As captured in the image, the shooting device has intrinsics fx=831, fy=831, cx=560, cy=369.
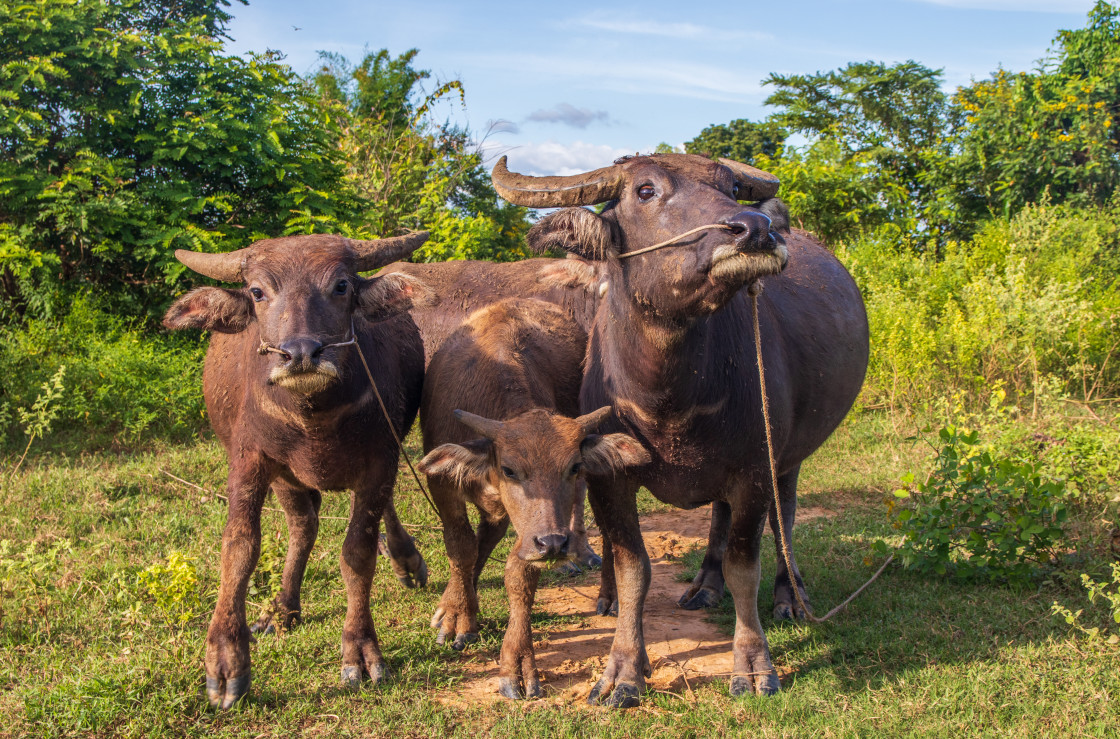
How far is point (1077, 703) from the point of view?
347cm

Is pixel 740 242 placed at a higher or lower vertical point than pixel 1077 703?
higher

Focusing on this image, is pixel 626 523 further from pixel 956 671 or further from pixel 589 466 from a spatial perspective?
pixel 956 671

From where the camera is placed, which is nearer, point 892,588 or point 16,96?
point 892,588

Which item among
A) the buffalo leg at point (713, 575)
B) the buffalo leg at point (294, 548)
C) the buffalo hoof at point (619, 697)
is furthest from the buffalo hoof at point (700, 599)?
the buffalo leg at point (294, 548)

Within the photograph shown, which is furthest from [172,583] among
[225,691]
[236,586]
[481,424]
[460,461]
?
[481,424]

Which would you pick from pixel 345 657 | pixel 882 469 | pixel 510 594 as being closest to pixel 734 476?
pixel 510 594

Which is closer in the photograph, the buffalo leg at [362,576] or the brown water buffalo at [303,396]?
the brown water buffalo at [303,396]

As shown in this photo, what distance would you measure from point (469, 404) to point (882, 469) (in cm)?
488

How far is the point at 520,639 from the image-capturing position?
3.94 m

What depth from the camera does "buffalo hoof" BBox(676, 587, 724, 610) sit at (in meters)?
5.12

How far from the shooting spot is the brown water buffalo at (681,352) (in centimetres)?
327

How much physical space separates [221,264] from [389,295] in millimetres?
785

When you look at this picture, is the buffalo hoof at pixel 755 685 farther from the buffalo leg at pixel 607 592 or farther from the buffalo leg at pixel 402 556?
the buffalo leg at pixel 402 556

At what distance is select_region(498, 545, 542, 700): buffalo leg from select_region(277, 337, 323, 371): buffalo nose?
1300 mm
